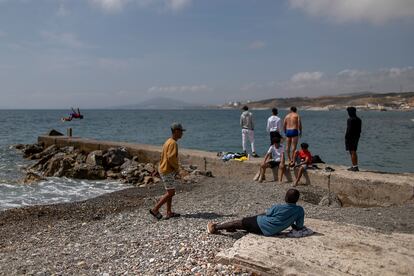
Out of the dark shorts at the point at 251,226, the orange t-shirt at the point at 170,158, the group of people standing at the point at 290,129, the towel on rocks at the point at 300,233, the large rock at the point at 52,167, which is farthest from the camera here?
the large rock at the point at 52,167

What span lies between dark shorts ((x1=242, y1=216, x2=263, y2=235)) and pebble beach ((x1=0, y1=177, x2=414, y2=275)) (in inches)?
11.7

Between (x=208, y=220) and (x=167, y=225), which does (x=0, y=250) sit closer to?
(x=167, y=225)

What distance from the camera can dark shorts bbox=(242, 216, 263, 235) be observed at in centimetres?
609

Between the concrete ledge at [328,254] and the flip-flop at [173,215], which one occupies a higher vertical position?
the concrete ledge at [328,254]

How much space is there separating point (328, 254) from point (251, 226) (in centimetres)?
128

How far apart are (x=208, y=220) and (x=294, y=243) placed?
2352 mm

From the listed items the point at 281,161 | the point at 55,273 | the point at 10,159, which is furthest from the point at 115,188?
the point at 10,159

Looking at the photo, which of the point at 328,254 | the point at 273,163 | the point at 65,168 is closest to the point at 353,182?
the point at 273,163

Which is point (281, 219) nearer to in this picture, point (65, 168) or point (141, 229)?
point (141, 229)

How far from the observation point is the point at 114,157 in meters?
16.9

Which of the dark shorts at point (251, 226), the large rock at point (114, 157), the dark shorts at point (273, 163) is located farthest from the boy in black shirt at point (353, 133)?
the large rock at point (114, 157)

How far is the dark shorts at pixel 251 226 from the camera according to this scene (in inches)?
240

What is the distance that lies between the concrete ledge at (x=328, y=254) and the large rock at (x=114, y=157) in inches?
456

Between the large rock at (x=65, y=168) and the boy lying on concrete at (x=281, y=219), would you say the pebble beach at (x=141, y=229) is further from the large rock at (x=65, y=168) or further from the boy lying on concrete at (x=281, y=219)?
the large rock at (x=65, y=168)
